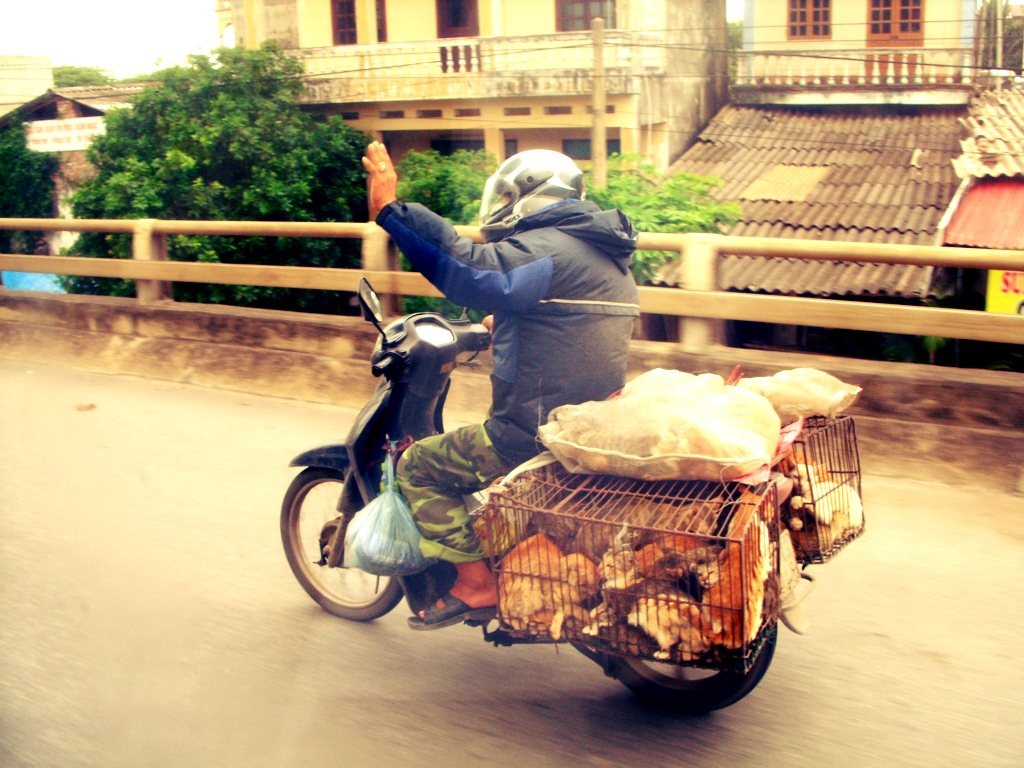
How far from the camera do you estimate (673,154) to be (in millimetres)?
21125

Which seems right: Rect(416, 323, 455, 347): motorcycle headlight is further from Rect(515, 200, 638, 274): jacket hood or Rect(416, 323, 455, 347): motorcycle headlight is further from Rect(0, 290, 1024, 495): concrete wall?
Rect(0, 290, 1024, 495): concrete wall

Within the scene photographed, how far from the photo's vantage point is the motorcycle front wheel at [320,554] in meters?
4.25

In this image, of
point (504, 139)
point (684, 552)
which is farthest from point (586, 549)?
point (504, 139)

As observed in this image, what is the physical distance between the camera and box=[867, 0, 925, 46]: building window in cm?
2186

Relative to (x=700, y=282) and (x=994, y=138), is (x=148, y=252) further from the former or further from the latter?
(x=994, y=138)

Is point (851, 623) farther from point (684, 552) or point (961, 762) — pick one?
point (684, 552)

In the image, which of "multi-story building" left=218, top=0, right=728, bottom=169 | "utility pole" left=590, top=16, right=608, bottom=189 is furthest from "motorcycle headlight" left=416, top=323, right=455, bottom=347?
"multi-story building" left=218, top=0, right=728, bottom=169

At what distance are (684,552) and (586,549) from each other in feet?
0.98

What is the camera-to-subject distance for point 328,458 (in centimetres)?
418

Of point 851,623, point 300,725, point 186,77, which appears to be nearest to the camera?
point 300,725

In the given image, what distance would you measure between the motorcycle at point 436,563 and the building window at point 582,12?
17.9 m

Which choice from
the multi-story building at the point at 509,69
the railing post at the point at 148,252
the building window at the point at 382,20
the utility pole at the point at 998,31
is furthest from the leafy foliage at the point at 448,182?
the utility pole at the point at 998,31

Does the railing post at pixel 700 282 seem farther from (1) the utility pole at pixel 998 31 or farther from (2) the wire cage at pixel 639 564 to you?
(1) the utility pole at pixel 998 31

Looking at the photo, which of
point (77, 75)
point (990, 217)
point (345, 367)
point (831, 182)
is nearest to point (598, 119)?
point (831, 182)
